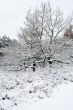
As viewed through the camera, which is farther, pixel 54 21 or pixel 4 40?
pixel 4 40

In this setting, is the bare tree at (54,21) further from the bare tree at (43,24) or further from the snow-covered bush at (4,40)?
the snow-covered bush at (4,40)

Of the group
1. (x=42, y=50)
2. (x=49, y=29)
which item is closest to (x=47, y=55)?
(x=42, y=50)

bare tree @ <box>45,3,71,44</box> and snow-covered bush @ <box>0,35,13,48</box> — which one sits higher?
bare tree @ <box>45,3,71,44</box>

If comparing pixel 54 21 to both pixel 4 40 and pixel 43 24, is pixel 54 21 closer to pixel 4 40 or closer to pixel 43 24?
pixel 43 24

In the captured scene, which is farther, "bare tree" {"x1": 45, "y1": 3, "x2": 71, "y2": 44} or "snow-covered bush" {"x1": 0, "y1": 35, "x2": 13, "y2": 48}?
"snow-covered bush" {"x1": 0, "y1": 35, "x2": 13, "y2": 48}

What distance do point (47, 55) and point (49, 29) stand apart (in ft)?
10.5

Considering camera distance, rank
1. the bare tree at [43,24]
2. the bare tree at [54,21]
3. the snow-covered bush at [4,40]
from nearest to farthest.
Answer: the bare tree at [43,24], the bare tree at [54,21], the snow-covered bush at [4,40]

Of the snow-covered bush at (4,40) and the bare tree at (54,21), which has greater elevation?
the bare tree at (54,21)

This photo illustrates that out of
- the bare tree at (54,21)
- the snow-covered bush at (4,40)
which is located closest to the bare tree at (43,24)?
the bare tree at (54,21)

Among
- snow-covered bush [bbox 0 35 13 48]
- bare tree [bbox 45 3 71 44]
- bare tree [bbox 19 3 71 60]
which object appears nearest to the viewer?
bare tree [bbox 19 3 71 60]

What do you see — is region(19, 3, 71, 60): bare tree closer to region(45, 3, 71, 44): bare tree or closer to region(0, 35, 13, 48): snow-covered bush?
region(45, 3, 71, 44): bare tree

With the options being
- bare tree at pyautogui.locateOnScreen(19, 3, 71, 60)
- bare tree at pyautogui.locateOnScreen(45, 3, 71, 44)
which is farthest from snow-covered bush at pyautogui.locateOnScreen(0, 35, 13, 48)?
bare tree at pyautogui.locateOnScreen(45, 3, 71, 44)

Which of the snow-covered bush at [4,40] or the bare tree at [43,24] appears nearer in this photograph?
the bare tree at [43,24]

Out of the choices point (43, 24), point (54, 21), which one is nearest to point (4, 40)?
point (43, 24)
